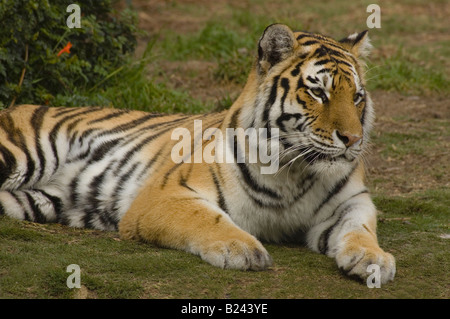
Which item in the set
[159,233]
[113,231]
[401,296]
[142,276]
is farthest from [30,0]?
[401,296]

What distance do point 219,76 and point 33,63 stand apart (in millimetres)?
2334

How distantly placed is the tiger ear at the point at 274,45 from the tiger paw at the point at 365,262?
1.02m

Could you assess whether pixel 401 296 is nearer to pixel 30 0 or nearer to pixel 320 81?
pixel 320 81

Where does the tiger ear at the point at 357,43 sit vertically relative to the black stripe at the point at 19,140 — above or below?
above

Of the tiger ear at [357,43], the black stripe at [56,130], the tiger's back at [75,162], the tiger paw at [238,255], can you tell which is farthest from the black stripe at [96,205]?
the tiger ear at [357,43]

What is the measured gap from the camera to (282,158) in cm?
346

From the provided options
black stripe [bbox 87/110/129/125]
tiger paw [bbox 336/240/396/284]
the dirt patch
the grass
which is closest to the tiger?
tiger paw [bbox 336/240/396/284]

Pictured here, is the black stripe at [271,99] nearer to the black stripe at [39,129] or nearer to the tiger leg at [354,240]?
the tiger leg at [354,240]

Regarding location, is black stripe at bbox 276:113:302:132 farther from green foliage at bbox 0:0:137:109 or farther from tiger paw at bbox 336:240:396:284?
Answer: green foliage at bbox 0:0:137:109

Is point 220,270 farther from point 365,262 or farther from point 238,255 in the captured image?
point 365,262

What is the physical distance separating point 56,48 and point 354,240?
3202 mm

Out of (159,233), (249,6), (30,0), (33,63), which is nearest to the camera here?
(159,233)

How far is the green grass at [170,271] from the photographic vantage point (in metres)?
2.88

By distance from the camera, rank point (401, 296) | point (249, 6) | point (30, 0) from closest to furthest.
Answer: point (401, 296)
point (30, 0)
point (249, 6)
